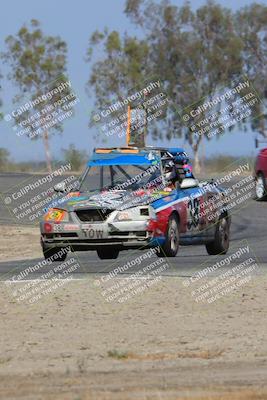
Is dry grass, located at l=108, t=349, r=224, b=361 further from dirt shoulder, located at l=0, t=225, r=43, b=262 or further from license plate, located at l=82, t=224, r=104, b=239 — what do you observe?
dirt shoulder, located at l=0, t=225, r=43, b=262

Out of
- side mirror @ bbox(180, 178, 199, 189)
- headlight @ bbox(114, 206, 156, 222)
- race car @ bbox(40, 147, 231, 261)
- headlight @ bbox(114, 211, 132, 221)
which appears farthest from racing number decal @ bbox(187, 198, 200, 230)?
headlight @ bbox(114, 211, 132, 221)

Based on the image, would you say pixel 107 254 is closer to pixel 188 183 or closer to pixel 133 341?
pixel 188 183

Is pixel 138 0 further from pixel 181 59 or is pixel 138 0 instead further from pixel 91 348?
pixel 91 348

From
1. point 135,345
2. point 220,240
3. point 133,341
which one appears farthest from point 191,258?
point 135,345

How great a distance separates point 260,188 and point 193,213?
1338 cm

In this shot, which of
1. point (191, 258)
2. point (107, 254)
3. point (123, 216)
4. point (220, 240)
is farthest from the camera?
point (220, 240)

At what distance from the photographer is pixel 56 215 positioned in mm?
18453

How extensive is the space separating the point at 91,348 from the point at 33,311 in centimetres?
251

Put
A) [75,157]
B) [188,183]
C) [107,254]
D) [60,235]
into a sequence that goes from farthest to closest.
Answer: [75,157]
[107,254]
[188,183]
[60,235]

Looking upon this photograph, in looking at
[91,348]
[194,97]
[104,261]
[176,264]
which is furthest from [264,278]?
[194,97]

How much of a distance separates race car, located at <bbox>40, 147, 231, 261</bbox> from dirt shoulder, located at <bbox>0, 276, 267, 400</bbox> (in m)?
2.09

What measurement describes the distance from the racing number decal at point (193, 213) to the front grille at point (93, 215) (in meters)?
1.56

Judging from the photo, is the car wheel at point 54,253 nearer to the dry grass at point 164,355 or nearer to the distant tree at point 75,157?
the dry grass at point 164,355

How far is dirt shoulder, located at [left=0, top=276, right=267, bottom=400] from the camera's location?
9203 millimetres
